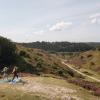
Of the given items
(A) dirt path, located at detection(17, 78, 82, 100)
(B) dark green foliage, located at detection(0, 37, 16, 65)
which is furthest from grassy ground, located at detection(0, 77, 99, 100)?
(B) dark green foliage, located at detection(0, 37, 16, 65)

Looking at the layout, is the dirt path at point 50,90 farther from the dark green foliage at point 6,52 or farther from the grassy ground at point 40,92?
the dark green foliage at point 6,52

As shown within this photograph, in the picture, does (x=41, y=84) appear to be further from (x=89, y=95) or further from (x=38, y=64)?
(x=38, y=64)

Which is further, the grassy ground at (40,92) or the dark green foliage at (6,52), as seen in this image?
the dark green foliage at (6,52)

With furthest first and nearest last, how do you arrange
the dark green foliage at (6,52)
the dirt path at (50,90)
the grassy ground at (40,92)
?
the dark green foliage at (6,52) < the dirt path at (50,90) < the grassy ground at (40,92)

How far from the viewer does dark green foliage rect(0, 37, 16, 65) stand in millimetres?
76750

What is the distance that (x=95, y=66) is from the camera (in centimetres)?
14038

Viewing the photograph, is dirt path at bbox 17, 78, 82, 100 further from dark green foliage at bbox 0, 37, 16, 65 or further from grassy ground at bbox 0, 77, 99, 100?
dark green foliage at bbox 0, 37, 16, 65

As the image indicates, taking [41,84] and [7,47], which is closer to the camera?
[41,84]

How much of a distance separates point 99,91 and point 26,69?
1512 inches

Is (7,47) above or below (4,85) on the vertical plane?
above

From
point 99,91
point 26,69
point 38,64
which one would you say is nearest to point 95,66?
point 38,64

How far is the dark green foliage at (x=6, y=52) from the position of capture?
76750 millimetres

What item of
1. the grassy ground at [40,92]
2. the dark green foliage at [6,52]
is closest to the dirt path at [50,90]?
the grassy ground at [40,92]

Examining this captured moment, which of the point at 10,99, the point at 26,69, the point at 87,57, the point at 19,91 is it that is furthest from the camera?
the point at 87,57
